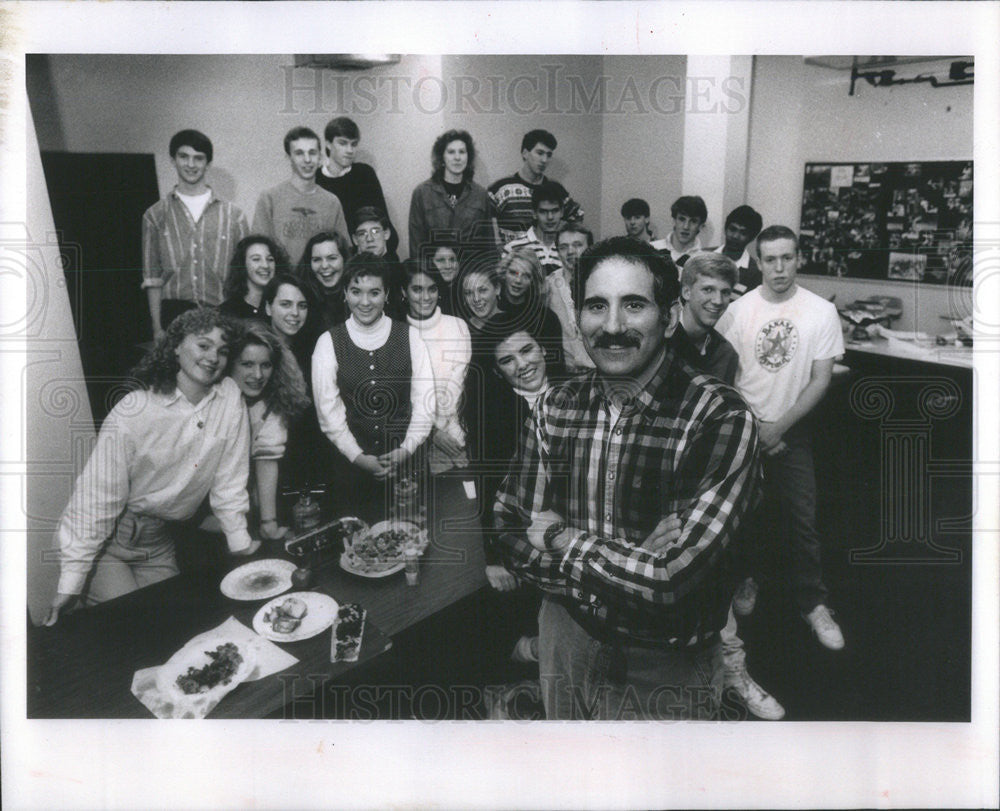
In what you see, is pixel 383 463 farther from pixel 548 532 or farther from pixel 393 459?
pixel 548 532

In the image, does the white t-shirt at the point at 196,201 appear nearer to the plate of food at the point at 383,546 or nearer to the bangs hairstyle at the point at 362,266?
the bangs hairstyle at the point at 362,266

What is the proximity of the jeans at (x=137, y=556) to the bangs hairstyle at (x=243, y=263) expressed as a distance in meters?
0.52

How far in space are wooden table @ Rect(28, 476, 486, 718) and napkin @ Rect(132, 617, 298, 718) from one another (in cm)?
1

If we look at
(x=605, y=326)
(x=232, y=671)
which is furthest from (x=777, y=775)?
(x=232, y=671)

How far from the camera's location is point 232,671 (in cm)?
194

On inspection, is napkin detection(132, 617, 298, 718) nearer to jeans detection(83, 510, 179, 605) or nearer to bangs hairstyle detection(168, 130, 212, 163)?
jeans detection(83, 510, 179, 605)

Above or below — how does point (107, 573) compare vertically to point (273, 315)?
below

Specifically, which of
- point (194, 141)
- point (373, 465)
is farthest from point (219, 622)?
point (194, 141)

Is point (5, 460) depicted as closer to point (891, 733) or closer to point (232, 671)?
point (232, 671)

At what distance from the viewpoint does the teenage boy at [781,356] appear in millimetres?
1921

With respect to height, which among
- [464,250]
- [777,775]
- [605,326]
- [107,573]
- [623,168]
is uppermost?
[623,168]

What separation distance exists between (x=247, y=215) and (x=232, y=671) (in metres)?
0.96

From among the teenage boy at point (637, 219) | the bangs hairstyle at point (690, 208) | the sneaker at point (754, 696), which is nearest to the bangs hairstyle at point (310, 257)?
the teenage boy at point (637, 219)

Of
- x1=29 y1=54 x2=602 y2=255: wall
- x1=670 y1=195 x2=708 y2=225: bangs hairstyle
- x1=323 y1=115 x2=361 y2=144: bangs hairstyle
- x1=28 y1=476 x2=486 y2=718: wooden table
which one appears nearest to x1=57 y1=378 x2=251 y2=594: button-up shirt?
x1=28 y1=476 x2=486 y2=718: wooden table
